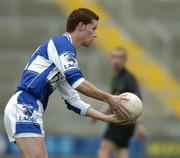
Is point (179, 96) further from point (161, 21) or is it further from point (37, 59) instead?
point (37, 59)

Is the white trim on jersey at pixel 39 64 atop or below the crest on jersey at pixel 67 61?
below

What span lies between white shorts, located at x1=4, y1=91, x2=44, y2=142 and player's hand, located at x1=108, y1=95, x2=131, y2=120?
650 millimetres

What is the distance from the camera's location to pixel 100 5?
16828 millimetres

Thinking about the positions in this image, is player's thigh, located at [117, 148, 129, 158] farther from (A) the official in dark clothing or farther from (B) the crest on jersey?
(B) the crest on jersey

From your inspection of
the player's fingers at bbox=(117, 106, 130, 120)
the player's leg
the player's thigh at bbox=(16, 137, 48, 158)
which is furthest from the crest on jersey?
the player's leg

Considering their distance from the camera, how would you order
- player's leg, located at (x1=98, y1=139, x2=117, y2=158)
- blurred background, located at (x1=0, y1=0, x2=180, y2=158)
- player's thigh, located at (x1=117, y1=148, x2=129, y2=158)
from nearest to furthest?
player's leg, located at (x1=98, y1=139, x2=117, y2=158)
player's thigh, located at (x1=117, y1=148, x2=129, y2=158)
blurred background, located at (x1=0, y1=0, x2=180, y2=158)

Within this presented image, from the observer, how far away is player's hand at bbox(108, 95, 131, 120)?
7.20 meters

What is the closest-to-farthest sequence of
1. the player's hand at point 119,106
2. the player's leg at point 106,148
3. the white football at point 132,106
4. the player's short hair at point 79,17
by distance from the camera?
the player's hand at point 119,106 → the white football at point 132,106 → the player's short hair at point 79,17 → the player's leg at point 106,148

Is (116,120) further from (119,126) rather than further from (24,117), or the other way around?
(119,126)

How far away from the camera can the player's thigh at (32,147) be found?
7277 millimetres

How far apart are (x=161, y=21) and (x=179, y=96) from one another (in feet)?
5.67

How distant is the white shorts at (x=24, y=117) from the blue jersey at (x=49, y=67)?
7cm

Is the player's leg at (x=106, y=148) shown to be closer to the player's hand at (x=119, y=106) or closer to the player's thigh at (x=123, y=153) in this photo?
the player's thigh at (x=123, y=153)

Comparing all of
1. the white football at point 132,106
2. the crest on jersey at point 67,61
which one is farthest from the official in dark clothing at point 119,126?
the crest on jersey at point 67,61
